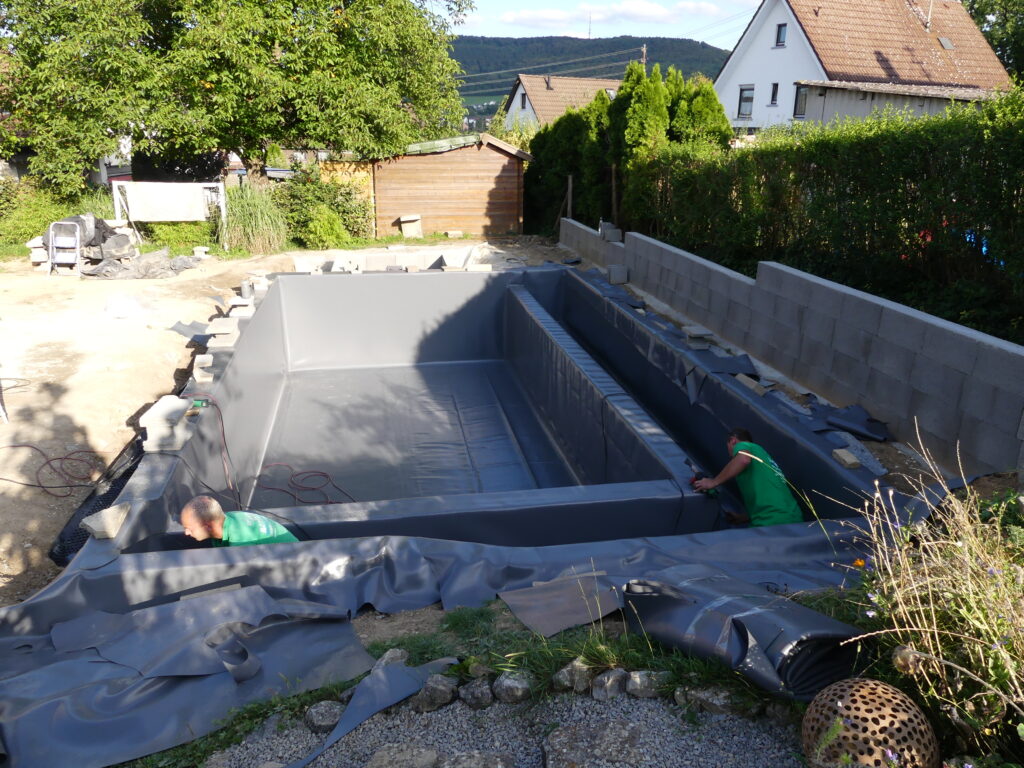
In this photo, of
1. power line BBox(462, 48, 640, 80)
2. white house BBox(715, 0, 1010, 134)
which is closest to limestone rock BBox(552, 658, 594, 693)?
white house BBox(715, 0, 1010, 134)

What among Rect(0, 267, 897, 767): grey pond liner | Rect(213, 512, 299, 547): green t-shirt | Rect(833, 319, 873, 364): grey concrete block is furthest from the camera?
Rect(833, 319, 873, 364): grey concrete block

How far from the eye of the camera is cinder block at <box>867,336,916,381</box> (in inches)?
235

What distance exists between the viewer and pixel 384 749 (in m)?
2.84

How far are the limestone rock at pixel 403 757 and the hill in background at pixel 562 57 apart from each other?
288 ft

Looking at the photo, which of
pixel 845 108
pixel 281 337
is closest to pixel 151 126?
pixel 281 337

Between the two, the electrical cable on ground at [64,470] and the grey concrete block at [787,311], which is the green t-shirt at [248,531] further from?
the grey concrete block at [787,311]

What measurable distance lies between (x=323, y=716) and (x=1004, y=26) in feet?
138

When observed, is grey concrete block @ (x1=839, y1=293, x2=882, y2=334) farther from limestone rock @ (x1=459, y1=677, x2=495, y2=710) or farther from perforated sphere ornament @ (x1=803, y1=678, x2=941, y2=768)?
limestone rock @ (x1=459, y1=677, x2=495, y2=710)

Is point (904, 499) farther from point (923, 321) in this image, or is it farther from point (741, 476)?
point (923, 321)

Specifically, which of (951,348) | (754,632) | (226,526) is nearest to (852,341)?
(951,348)

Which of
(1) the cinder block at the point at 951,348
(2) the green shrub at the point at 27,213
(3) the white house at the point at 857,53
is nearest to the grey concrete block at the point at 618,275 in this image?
(1) the cinder block at the point at 951,348

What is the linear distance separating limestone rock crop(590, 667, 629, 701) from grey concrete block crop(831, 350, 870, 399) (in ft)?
14.9

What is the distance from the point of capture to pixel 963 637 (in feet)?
7.79

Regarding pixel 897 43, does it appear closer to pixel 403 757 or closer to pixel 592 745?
pixel 592 745
